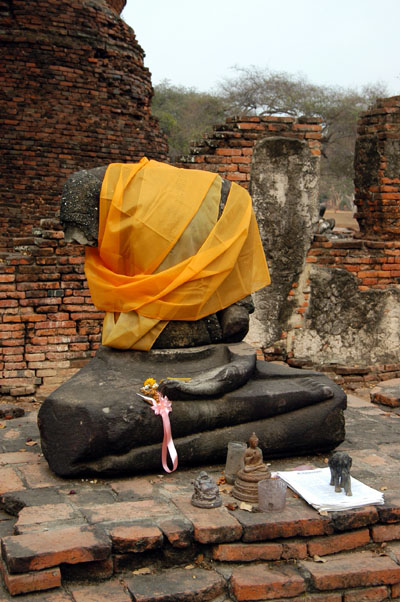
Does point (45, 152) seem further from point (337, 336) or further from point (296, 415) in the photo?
point (296, 415)

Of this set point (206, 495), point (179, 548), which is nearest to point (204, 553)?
point (179, 548)

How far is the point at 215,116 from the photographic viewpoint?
1099 inches

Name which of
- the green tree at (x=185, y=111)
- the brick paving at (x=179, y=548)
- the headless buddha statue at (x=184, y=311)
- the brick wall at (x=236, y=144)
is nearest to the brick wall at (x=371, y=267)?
the brick wall at (x=236, y=144)

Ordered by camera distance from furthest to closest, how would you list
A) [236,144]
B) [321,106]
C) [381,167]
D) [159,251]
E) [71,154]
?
[321,106], [71,154], [381,167], [236,144], [159,251]

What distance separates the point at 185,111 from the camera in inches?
1104

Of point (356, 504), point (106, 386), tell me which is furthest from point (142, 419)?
point (356, 504)

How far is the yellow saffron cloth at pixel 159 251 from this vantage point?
14.2 feet

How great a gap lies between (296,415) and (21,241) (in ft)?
10.8

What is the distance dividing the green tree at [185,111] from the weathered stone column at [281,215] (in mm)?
16433

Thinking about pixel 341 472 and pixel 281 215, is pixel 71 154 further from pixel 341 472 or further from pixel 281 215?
pixel 341 472

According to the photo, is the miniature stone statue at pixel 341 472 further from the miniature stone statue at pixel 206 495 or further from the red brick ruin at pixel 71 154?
the red brick ruin at pixel 71 154

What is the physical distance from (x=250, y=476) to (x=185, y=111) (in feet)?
83.7

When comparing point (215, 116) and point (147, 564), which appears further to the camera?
point (215, 116)

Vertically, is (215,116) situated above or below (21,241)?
Result: above
